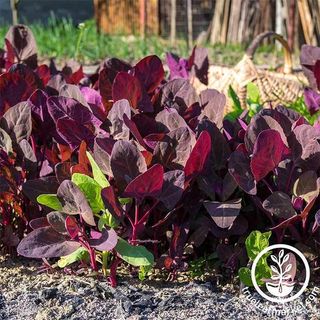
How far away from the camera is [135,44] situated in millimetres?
7277

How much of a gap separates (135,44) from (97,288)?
596 centimetres

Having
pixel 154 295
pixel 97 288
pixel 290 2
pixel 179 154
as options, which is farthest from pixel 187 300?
pixel 290 2

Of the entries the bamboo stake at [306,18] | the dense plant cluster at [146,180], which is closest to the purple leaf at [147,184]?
the dense plant cluster at [146,180]

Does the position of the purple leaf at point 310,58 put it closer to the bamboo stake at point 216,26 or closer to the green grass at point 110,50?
the green grass at point 110,50

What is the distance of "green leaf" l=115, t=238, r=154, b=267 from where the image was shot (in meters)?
1.41

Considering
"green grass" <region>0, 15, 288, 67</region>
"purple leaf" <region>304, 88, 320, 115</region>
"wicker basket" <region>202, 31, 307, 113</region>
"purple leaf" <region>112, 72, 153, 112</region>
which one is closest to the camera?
"purple leaf" <region>112, 72, 153, 112</region>

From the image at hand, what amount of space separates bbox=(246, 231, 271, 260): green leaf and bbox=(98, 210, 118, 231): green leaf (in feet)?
0.95

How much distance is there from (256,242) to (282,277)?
10cm

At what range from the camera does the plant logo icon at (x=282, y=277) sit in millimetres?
1459

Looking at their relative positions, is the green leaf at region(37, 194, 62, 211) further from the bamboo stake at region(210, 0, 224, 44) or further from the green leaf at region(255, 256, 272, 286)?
the bamboo stake at region(210, 0, 224, 44)

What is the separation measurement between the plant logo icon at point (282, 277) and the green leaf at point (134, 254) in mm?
229

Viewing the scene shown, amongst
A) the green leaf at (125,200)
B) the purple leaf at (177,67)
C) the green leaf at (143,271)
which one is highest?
the purple leaf at (177,67)

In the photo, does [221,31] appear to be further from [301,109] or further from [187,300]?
[187,300]

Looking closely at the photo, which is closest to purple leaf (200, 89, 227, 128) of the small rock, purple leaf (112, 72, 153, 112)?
purple leaf (112, 72, 153, 112)
